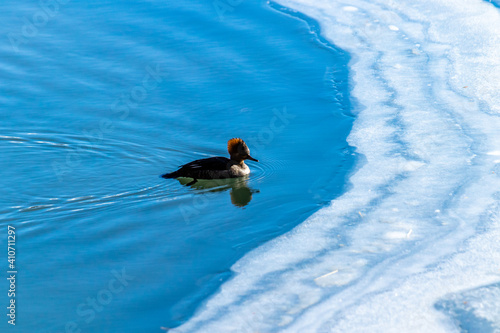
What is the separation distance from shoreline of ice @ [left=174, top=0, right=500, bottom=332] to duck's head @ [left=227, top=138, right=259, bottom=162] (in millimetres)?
1210

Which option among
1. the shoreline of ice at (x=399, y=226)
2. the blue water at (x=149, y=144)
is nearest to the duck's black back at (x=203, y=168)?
the blue water at (x=149, y=144)

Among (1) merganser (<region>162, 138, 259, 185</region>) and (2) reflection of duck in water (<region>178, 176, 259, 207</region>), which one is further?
(1) merganser (<region>162, 138, 259, 185</region>)

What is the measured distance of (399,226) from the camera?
5.43 m

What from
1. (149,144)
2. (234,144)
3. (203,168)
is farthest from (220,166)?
(149,144)

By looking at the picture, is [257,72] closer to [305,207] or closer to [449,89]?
[449,89]

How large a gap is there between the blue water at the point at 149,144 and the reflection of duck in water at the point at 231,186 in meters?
0.02

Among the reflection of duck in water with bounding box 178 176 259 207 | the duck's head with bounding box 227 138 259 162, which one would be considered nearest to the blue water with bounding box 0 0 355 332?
the reflection of duck in water with bounding box 178 176 259 207

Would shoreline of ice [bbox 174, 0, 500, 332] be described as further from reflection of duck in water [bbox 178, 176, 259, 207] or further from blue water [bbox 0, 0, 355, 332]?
reflection of duck in water [bbox 178, 176, 259, 207]

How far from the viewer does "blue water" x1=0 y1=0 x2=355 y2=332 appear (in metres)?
4.81

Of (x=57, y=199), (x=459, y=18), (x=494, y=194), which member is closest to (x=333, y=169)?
(x=494, y=194)

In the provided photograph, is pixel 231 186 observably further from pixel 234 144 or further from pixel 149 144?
pixel 149 144

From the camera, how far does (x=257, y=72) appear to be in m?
9.53

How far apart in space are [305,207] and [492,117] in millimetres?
3203

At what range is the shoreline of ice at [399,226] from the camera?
14.1ft
